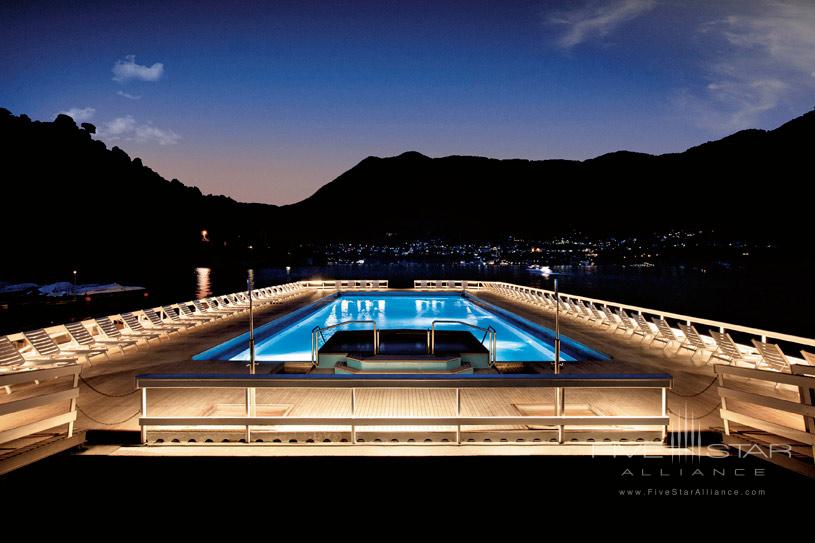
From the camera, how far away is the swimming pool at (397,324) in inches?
478

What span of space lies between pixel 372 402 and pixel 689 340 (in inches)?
307

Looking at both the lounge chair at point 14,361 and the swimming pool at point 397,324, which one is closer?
the lounge chair at point 14,361

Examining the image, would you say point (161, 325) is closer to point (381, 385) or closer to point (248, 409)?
point (248, 409)

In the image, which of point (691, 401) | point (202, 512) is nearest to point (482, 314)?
point (691, 401)

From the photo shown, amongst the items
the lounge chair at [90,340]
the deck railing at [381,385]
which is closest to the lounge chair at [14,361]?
the lounge chair at [90,340]

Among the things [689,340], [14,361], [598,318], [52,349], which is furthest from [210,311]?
[689,340]

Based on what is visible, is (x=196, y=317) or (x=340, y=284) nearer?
(x=196, y=317)

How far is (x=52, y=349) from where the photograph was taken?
915 centimetres

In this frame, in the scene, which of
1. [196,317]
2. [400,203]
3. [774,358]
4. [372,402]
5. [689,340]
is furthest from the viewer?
[400,203]

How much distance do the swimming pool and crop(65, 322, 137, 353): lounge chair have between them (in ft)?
6.33

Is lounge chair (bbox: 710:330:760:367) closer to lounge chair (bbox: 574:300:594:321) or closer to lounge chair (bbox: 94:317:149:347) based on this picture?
lounge chair (bbox: 574:300:594:321)

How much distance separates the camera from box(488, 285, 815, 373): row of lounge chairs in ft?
26.2

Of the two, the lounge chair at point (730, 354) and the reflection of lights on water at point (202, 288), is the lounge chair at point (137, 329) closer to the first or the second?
the lounge chair at point (730, 354)

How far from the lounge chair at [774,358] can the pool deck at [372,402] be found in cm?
46
